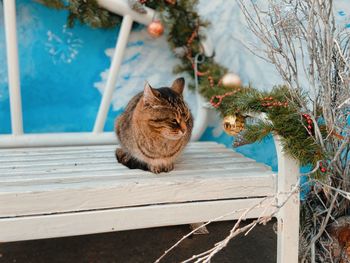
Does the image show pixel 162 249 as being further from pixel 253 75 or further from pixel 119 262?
pixel 253 75

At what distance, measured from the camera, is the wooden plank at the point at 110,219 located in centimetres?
77

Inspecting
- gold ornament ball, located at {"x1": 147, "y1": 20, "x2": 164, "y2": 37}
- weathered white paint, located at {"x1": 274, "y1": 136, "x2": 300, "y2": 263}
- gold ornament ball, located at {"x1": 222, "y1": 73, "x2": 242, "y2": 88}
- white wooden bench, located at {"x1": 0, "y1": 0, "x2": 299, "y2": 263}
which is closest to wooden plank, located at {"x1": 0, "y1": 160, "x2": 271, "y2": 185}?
white wooden bench, located at {"x1": 0, "y1": 0, "x2": 299, "y2": 263}

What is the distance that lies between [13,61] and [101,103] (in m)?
0.37

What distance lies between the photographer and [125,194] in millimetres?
841

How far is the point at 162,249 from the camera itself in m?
1.31

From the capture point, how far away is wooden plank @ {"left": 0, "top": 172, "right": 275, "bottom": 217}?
0.77m

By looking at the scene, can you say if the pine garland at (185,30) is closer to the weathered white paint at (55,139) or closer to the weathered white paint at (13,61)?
the weathered white paint at (13,61)

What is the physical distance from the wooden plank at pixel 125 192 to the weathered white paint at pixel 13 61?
0.65 meters

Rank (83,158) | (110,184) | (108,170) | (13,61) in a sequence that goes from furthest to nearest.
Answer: (13,61), (83,158), (108,170), (110,184)

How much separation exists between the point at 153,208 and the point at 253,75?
83cm

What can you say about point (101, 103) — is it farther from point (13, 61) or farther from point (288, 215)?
point (288, 215)

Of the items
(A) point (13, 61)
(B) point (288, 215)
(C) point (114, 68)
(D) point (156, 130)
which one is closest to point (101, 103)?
(C) point (114, 68)

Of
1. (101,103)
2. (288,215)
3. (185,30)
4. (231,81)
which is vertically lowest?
(288,215)

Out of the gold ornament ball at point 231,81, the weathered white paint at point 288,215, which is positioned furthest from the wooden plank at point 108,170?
the gold ornament ball at point 231,81
